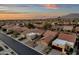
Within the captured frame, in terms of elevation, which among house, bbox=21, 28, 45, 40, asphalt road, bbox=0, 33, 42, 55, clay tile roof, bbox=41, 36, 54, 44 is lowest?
asphalt road, bbox=0, 33, 42, 55

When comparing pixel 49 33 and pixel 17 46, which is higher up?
pixel 49 33

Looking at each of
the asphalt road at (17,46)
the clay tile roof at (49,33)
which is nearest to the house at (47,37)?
the clay tile roof at (49,33)

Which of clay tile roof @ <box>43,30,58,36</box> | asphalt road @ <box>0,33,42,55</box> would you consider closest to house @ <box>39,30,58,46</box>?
clay tile roof @ <box>43,30,58,36</box>

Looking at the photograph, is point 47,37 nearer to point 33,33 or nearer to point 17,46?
point 33,33

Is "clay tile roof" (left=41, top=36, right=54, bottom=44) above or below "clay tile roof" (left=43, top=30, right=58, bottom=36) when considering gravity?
→ below

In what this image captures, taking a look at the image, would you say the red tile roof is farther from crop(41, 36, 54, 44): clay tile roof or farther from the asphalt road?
the asphalt road

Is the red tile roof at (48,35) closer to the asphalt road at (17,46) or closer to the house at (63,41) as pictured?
the house at (63,41)

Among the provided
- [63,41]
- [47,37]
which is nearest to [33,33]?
[47,37]
